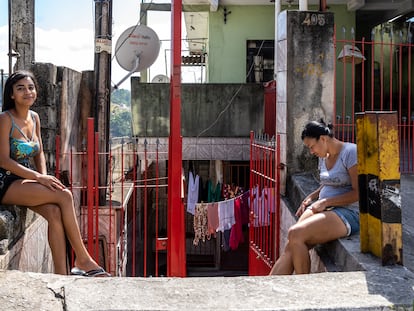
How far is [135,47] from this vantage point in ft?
30.5

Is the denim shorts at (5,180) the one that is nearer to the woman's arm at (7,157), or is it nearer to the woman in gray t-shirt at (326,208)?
the woman's arm at (7,157)

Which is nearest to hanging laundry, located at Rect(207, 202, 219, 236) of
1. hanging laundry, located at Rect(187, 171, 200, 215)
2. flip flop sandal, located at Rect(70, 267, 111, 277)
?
hanging laundry, located at Rect(187, 171, 200, 215)

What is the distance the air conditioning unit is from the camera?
41.8ft

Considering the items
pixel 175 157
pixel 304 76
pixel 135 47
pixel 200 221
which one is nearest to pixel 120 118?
pixel 135 47

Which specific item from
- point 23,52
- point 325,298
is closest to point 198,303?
point 325,298

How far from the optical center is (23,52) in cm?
809

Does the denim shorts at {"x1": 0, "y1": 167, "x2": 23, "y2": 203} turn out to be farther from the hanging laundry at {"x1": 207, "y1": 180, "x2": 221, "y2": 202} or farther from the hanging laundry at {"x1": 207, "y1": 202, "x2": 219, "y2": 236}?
the hanging laundry at {"x1": 207, "y1": 180, "x2": 221, "y2": 202}

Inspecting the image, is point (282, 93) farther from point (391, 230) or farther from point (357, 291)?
point (357, 291)

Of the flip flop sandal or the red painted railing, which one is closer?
the flip flop sandal

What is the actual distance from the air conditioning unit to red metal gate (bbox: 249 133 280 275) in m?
7.81

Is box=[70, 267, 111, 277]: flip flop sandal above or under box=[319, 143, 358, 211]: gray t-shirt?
under

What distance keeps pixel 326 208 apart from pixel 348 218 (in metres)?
0.18

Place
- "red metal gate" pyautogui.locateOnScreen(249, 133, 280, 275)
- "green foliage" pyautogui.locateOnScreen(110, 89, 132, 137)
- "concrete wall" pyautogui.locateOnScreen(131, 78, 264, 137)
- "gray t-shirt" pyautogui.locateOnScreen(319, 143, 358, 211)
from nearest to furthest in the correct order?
"gray t-shirt" pyautogui.locateOnScreen(319, 143, 358, 211), "red metal gate" pyautogui.locateOnScreen(249, 133, 280, 275), "concrete wall" pyautogui.locateOnScreen(131, 78, 264, 137), "green foliage" pyautogui.locateOnScreen(110, 89, 132, 137)

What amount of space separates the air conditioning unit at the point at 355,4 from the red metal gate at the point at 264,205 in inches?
308
